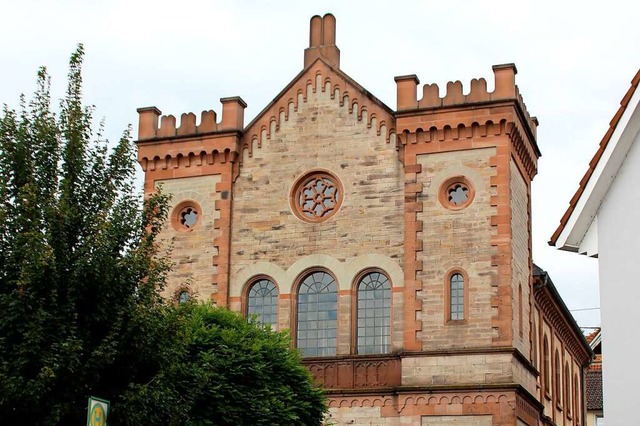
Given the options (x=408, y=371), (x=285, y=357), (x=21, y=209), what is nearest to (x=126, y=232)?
(x=21, y=209)

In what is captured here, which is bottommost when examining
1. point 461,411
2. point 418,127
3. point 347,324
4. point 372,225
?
point 461,411

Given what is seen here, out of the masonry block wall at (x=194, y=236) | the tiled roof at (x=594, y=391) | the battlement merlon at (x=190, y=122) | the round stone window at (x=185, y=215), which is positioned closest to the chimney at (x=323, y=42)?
the battlement merlon at (x=190, y=122)

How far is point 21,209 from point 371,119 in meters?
18.4

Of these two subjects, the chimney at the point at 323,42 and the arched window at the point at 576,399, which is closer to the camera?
the chimney at the point at 323,42

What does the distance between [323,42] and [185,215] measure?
7.06m

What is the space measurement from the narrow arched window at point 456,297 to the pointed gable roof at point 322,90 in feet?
17.3

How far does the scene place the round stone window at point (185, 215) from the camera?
Answer: 39.8m

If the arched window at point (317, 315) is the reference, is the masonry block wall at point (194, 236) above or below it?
above

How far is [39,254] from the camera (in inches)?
815

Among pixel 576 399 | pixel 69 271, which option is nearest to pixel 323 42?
pixel 69 271

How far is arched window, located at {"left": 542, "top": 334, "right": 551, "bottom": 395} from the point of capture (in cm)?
4484

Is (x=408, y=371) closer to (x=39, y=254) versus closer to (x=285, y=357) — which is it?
(x=285, y=357)

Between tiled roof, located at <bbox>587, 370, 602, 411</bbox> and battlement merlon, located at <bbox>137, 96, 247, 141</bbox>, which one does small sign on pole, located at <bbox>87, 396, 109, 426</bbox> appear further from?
tiled roof, located at <bbox>587, 370, 602, 411</bbox>

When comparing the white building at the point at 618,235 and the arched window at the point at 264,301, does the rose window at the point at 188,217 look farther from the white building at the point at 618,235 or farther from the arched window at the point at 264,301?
the white building at the point at 618,235
